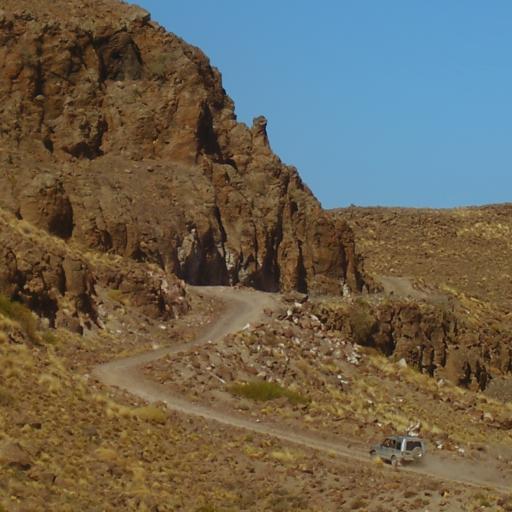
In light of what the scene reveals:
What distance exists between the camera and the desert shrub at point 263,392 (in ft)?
149

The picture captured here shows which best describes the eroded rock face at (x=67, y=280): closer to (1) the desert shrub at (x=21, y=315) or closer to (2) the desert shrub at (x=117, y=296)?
(2) the desert shrub at (x=117, y=296)

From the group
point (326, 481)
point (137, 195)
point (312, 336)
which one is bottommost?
point (326, 481)

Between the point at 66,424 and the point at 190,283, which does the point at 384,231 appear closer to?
the point at 190,283

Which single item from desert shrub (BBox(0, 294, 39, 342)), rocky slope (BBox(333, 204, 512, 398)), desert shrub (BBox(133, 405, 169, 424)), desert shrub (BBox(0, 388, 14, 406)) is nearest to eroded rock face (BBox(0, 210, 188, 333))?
desert shrub (BBox(0, 294, 39, 342))

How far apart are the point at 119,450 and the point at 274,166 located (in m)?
32.1

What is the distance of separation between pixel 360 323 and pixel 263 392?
50.1ft

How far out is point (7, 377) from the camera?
3744cm

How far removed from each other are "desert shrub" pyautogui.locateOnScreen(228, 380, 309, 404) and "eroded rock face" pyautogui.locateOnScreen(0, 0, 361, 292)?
10.6 meters

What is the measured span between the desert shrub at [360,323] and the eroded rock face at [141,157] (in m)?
4.73

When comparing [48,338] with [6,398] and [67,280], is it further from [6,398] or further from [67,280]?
[6,398]

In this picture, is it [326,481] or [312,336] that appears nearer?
[326,481]

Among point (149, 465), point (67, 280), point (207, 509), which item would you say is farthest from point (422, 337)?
point (207, 509)

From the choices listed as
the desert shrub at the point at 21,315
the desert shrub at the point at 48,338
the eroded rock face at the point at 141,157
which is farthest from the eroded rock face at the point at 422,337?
the desert shrub at the point at 21,315

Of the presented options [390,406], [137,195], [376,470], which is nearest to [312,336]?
[390,406]
